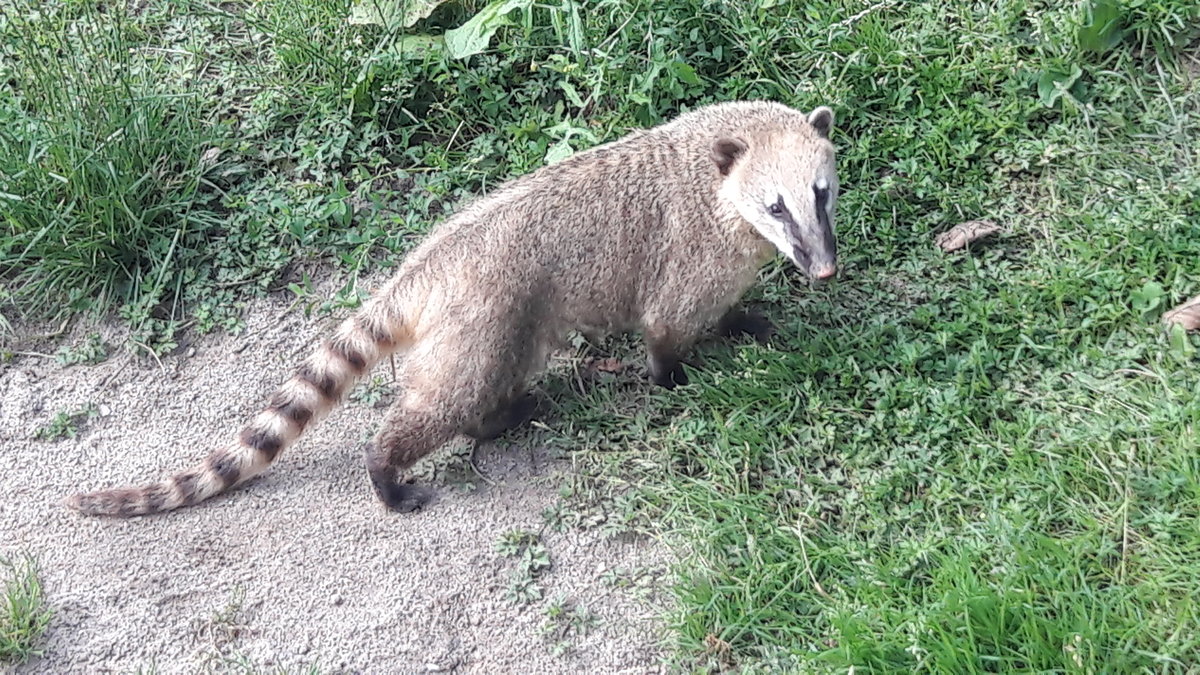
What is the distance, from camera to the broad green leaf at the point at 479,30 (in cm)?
494

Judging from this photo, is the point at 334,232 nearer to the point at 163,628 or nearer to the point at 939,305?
the point at 163,628

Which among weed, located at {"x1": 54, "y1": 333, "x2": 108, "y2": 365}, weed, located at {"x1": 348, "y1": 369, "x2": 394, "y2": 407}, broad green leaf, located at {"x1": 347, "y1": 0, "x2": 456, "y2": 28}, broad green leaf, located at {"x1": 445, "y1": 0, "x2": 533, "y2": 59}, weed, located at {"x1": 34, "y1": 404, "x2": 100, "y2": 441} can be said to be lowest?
weed, located at {"x1": 348, "y1": 369, "x2": 394, "y2": 407}

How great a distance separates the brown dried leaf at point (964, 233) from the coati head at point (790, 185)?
68 centimetres

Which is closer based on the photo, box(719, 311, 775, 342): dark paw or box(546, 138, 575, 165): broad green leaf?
box(719, 311, 775, 342): dark paw

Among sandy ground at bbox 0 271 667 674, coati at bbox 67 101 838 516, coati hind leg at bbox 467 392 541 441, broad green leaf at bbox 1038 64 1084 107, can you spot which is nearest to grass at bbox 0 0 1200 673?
broad green leaf at bbox 1038 64 1084 107

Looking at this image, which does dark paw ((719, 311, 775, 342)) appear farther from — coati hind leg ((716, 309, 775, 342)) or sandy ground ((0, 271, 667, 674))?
sandy ground ((0, 271, 667, 674))

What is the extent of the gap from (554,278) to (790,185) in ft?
3.00

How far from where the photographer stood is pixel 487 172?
5.07m

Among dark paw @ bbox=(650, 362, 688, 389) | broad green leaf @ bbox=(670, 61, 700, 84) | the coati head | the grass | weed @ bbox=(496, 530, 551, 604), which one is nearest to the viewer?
the grass

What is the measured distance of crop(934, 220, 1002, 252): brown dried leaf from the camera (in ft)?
14.6

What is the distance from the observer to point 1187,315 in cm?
385

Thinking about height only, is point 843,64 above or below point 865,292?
above

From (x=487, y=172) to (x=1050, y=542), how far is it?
2884 millimetres

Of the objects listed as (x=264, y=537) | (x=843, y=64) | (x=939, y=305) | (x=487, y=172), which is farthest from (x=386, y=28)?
(x=939, y=305)
